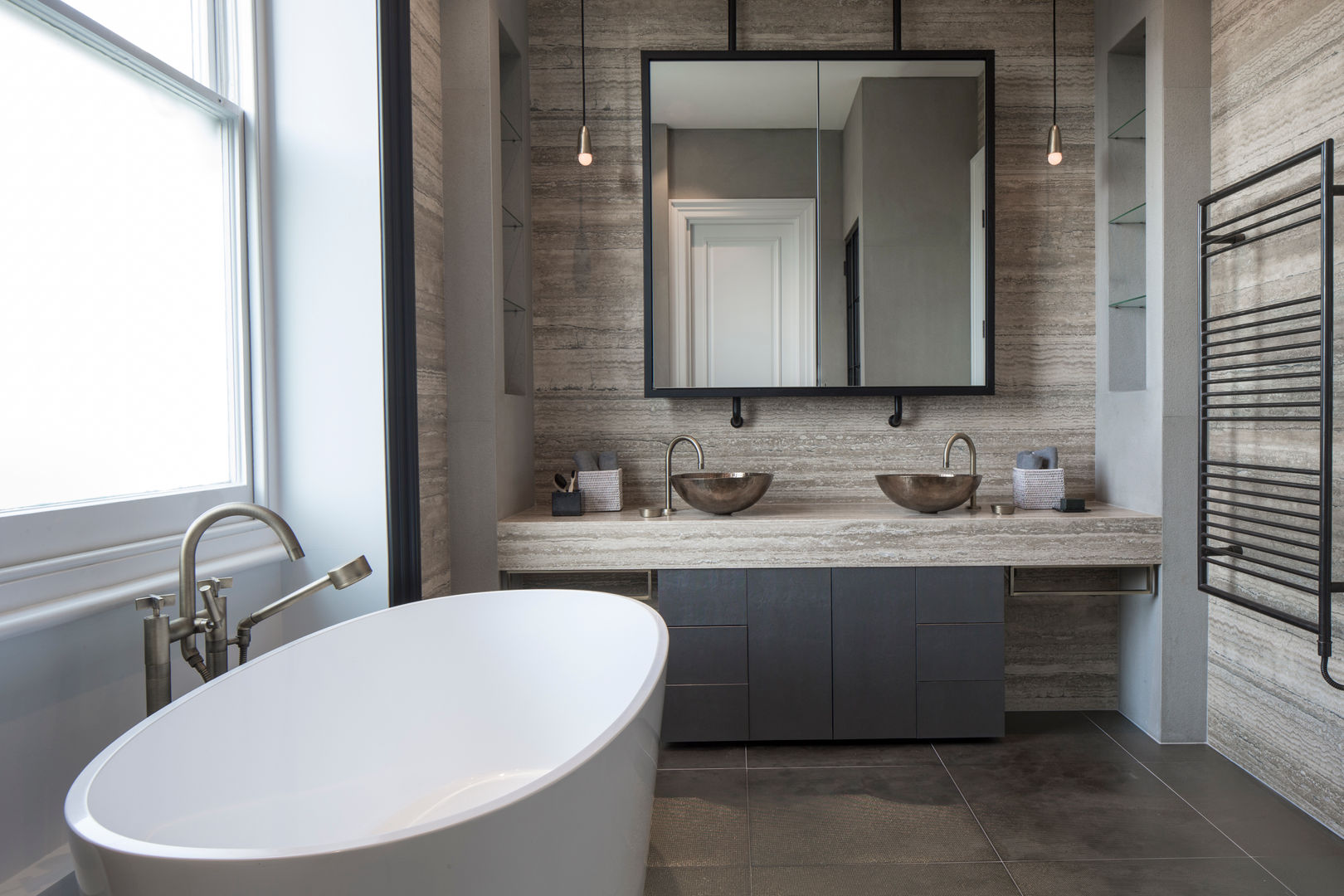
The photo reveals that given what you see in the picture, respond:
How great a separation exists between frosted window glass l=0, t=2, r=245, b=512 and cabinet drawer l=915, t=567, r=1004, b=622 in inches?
84.2

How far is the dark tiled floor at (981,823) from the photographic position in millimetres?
1938

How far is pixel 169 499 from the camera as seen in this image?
1733 millimetres

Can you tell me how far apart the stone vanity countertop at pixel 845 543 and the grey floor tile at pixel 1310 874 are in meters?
0.96

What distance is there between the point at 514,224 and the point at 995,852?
8.42 feet

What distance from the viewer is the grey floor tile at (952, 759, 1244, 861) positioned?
2.06 m

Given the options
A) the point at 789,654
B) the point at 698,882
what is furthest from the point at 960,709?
the point at 698,882

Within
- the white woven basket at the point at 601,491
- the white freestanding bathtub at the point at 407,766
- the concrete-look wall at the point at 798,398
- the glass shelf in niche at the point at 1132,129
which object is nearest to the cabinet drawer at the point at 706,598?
the white woven basket at the point at 601,491

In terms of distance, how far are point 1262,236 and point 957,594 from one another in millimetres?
1381

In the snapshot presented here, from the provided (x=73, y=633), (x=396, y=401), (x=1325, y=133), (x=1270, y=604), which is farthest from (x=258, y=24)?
(x=1270, y=604)

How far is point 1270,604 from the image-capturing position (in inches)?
93.1

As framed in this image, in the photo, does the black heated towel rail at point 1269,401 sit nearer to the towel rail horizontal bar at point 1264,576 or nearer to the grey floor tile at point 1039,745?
the towel rail horizontal bar at point 1264,576

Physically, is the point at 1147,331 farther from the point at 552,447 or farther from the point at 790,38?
the point at 552,447

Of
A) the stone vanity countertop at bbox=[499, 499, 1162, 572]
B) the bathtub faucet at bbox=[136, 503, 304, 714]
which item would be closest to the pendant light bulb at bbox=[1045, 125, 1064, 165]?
the stone vanity countertop at bbox=[499, 499, 1162, 572]

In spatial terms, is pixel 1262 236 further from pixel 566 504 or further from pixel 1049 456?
pixel 566 504
